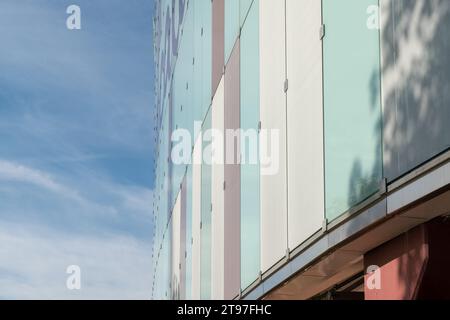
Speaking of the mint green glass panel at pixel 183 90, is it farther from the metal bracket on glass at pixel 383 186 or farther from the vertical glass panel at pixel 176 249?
the metal bracket on glass at pixel 383 186

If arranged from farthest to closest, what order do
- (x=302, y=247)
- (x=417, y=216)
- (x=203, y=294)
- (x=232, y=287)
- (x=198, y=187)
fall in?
(x=198, y=187)
(x=203, y=294)
(x=232, y=287)
(x=302, y=247)
(x=417, y=216)

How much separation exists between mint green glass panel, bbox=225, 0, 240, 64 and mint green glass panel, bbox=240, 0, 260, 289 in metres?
1.26

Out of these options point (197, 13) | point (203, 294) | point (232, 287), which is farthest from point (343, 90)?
point (197, 13)

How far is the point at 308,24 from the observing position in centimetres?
1216

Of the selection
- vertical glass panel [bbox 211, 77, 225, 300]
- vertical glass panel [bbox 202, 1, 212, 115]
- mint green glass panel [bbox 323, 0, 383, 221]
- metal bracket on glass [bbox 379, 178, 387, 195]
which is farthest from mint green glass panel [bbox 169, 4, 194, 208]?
metal bracket on glass [bbox 379, 178, 387, 195]

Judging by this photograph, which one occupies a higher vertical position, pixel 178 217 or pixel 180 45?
pixel 180 45

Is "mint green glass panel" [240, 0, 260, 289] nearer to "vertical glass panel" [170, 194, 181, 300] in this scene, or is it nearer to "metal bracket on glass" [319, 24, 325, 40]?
"metal bracket on glass" [319, 24, 325, 40]

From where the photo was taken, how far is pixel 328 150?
1096 centimetres

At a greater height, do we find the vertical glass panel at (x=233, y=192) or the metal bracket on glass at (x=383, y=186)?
the vertical glass panel at (x=233, y=192)

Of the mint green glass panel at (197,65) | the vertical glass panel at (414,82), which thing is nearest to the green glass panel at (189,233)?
the mint green glass panel at (197,65)

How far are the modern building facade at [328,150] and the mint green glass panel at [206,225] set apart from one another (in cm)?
16

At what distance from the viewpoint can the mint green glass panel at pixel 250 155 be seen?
15500mm

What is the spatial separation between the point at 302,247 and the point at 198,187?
12302 mm
